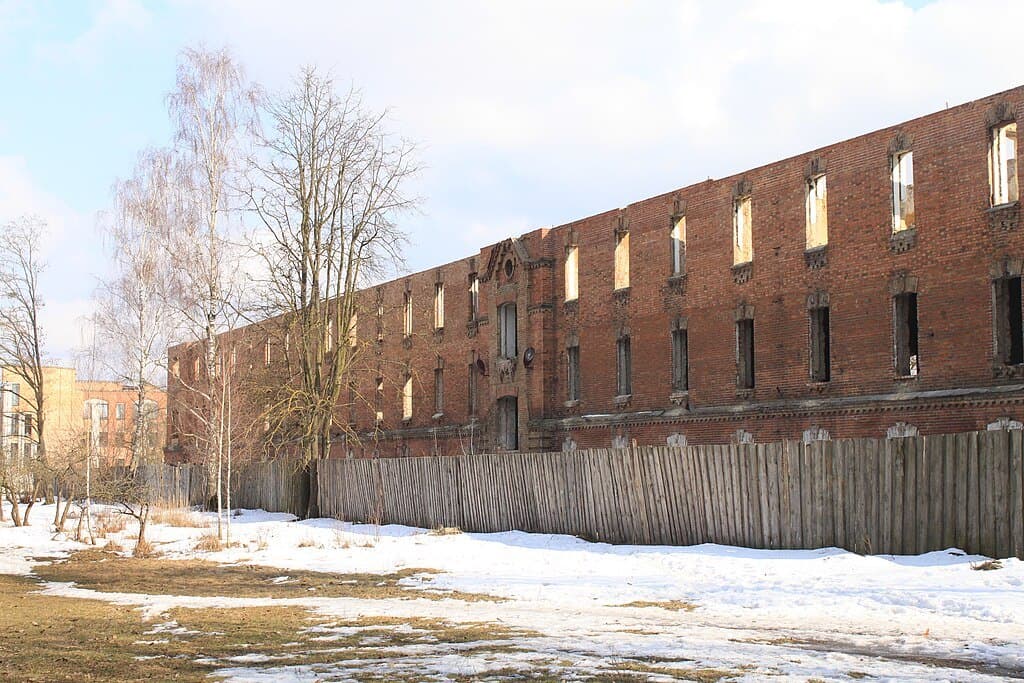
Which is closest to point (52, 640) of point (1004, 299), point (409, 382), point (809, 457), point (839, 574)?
point (839, 574)

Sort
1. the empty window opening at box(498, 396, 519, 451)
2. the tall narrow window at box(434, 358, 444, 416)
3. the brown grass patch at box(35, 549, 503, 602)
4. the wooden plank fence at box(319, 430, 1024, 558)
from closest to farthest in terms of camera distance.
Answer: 1. the wooden plank fence at box(319, 430, 1024, 558)
2. the brown grass patch at box(35, 549, 503, 602)
3. the empty window opening at box(498, 396, 519, 451)
4. the tall narrow window at box(434, 358, 444, 416)

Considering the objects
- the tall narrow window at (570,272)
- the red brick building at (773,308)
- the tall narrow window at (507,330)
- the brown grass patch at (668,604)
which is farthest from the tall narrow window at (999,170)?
the tall narrow window at (507,330)

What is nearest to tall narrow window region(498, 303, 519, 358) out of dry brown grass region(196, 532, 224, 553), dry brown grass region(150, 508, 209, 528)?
dry brown grass region(150, 508, 209, 528)

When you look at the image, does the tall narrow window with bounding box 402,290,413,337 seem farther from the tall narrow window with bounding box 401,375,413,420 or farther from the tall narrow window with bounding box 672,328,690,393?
the tall narrow window with bounding box 672,328,690,393

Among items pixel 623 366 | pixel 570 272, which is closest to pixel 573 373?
pixel 623 366

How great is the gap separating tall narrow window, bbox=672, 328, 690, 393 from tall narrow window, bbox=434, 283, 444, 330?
13805mm

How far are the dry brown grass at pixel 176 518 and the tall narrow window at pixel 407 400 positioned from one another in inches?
422

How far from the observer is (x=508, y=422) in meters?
36.8

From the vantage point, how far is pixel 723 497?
19625mm

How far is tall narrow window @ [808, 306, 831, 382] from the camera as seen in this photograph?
2598cm

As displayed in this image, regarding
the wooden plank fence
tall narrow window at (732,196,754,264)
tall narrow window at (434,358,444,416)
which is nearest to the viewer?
the wooden plank fence

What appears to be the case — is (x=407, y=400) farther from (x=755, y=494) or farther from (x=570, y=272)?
(x=755, y=494)

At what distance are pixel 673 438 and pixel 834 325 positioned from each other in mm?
5927

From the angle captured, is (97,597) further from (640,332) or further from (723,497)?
(640,332)
